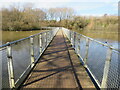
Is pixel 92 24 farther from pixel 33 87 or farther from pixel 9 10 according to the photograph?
pixel 33 87

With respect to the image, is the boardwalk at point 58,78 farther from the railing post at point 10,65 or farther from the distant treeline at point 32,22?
the distant treeline at point 32,22

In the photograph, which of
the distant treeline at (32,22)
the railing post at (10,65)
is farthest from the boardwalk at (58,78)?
the distant treeline at (32,22)

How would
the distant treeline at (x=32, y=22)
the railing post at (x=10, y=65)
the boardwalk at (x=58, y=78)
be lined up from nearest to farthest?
the railing post at (x=10, y=65) → the boardwalk at (x=58, y=78) → the distant treeline at (x=32, y=22)

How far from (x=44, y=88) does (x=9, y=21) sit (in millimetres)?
35360

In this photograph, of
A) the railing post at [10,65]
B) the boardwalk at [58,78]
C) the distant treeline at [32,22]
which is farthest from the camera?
the distant treeline at [32,22]

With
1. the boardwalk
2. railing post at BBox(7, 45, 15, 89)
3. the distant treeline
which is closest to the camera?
railing post at BBox(7, 45, 15, 89)

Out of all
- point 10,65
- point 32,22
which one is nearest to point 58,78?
point 10,65

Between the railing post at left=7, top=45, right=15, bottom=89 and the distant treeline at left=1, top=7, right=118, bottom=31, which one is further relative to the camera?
the distant treeline at left=1, top=7, right=118, bottom=31

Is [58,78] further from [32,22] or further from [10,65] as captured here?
[32,22]

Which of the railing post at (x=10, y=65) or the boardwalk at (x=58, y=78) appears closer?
the railing post at (x=10, y=65)

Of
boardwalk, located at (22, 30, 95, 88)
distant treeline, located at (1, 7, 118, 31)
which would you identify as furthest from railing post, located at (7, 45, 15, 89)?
distant treeline, located at (1, 7, 118, 31)

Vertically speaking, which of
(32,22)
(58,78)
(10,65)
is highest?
(32,22)

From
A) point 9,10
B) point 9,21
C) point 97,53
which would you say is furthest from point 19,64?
point 9,10

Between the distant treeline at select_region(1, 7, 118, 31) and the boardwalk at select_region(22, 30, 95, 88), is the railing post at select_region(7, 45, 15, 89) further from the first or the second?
the distant treeline at select_region(1, 7, 118, 31)
